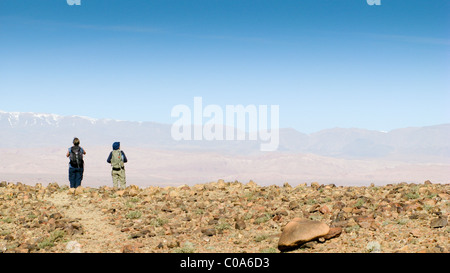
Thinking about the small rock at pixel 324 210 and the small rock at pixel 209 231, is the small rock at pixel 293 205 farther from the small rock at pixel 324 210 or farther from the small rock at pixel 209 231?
the small rock at pixel 209 231

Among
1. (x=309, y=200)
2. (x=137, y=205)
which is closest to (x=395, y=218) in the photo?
(x=309, y=200)

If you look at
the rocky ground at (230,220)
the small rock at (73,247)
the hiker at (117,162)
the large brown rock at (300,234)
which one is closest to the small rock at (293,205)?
the rocky ground at (230,220)

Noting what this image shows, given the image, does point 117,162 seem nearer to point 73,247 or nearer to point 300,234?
point 73,247

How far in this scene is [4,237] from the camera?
14.0 meters

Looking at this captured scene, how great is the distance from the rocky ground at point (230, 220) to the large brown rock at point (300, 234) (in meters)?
0.02

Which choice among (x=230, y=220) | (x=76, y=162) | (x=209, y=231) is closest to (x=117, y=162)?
(x=76, y=162)

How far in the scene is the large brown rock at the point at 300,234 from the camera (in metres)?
10.8

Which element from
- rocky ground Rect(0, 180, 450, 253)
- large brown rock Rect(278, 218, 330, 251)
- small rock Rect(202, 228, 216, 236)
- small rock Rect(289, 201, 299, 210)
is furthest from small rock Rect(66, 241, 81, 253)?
small rock Rect(289, 201, 299, 210)

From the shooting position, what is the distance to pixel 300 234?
1087cm

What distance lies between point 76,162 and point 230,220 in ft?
31.6

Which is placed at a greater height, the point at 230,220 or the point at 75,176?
the point at 75,176

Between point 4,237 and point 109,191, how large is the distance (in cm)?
582

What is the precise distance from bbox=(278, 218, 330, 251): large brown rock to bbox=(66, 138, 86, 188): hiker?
39.6 ft

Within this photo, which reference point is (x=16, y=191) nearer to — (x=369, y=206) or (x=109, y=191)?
(x=109, y=191)
